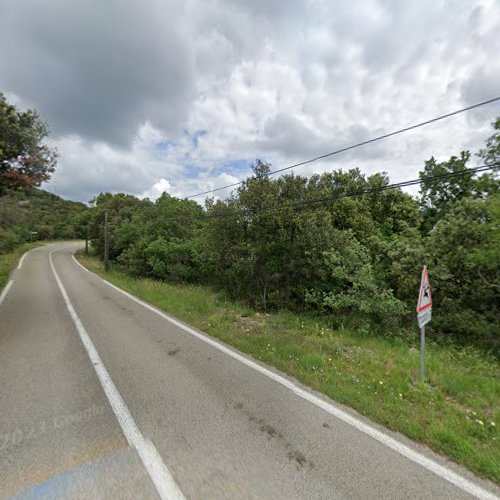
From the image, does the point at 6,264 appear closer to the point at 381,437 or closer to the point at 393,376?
the point at 393,376

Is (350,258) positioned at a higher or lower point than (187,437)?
higher

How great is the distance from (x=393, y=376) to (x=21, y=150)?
1016 cm

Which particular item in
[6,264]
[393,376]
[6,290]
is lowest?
[6,290]

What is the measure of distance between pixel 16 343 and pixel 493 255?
11932mm

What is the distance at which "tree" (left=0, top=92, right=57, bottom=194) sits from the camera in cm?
684

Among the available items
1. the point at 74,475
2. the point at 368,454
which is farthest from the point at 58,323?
the point at 368,454

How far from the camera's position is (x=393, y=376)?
14.9ft

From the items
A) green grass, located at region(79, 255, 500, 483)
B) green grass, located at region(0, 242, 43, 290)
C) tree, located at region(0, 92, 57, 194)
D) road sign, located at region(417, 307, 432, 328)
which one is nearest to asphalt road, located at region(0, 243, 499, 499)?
green grass, located at region(79, 255, 500, 483)

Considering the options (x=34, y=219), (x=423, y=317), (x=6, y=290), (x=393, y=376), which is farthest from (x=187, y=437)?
(x=34, y=219)

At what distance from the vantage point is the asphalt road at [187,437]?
2.33 m

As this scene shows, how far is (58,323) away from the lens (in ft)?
24.3

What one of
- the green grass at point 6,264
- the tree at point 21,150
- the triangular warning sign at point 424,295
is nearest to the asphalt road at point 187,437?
the triangular warning sign at point 424,295

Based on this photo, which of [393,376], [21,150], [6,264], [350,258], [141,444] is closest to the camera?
[141,444]

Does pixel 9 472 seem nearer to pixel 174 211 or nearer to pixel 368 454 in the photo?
pixel 368 454
